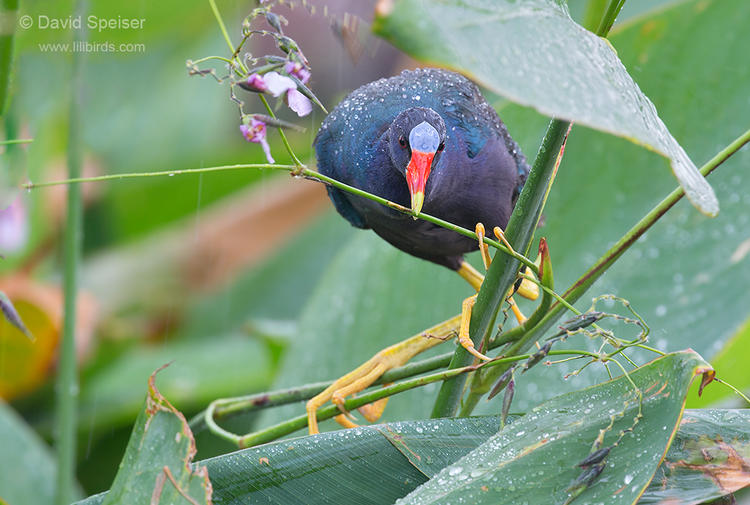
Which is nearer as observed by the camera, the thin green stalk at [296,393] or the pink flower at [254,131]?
the pink flower at [254,131]

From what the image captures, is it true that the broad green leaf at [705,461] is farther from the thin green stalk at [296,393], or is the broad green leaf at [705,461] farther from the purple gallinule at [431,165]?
the purple gallinule at [431,165]

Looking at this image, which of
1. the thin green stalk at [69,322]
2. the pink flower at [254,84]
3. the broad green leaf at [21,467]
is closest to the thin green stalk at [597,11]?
the pink flower at [254,84]

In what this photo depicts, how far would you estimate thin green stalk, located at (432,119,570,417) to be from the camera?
63cm

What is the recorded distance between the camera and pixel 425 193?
965mm

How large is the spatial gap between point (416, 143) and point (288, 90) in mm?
324

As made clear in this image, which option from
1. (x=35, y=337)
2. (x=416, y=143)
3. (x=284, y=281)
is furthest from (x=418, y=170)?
(x=284, y=281)

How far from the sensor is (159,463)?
65 centimetres

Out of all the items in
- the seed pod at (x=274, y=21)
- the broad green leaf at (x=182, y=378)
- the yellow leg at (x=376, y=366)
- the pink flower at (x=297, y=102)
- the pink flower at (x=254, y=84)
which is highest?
the seed pod at (x=274, y=21)

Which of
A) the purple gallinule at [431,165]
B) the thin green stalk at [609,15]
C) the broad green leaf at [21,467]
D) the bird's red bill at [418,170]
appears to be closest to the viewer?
the thin green stalk at [609,15]

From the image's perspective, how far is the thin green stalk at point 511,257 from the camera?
0.63 metres

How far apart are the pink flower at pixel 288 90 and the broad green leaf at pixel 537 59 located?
0.67 feet

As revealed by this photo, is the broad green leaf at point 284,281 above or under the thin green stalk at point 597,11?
under

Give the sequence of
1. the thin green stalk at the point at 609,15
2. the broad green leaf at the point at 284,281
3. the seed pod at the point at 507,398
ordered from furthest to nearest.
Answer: the broad green leaf at the point at 284,281 < the seed pod at the point at 507,398 < the thin green stalk at the point at 609,15

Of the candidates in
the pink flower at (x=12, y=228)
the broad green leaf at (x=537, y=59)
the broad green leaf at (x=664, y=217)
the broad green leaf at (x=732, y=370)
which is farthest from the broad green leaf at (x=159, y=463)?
the pink flower at (x=12, y=228)
